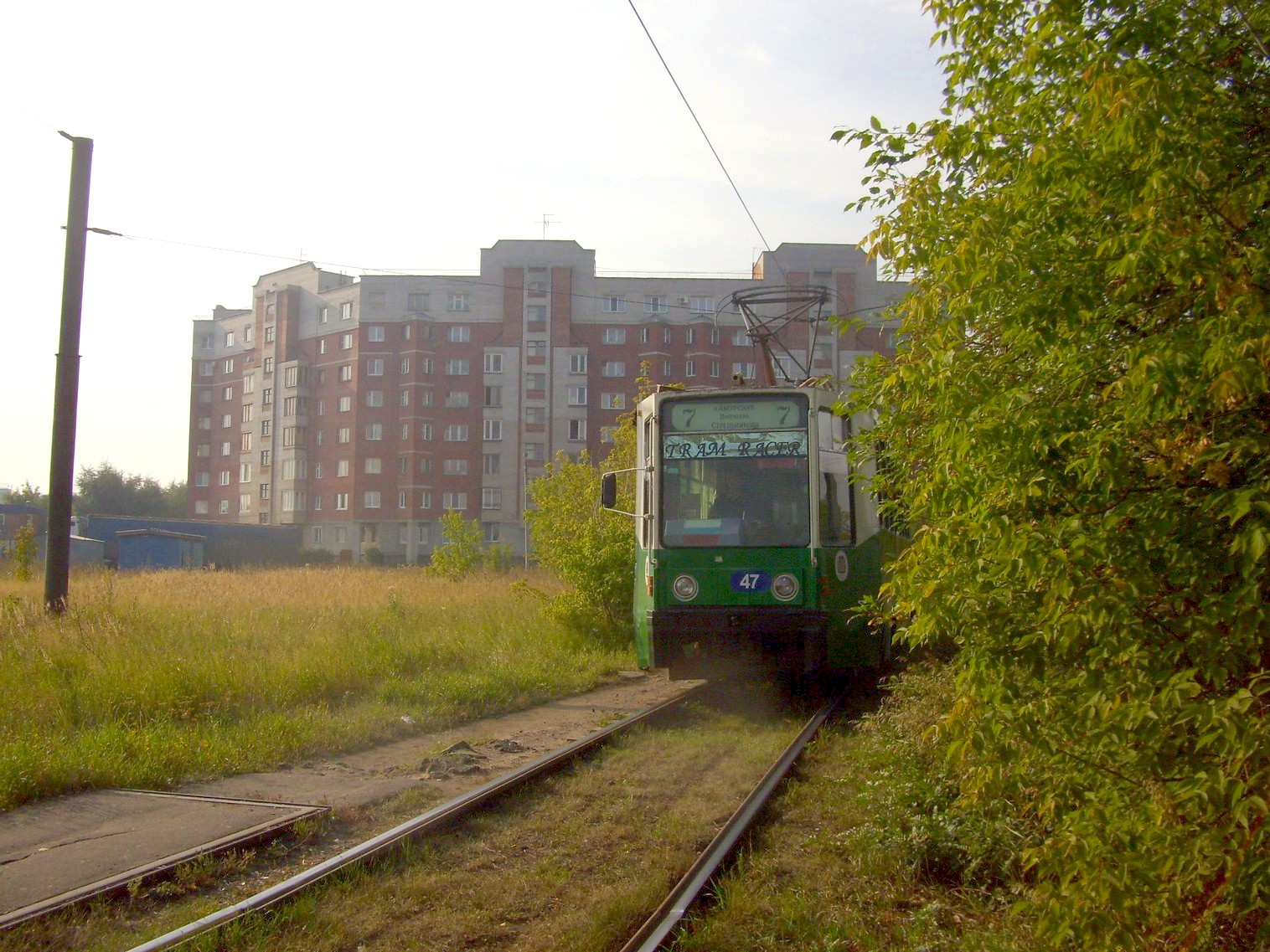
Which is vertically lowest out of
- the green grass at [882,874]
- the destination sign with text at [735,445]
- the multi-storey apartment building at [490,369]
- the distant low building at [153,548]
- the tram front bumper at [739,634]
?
the green grass at [882,874]

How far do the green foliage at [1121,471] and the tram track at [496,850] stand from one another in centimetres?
156

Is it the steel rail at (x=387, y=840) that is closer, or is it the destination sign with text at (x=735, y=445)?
the steel rail at (x=387, y=840)

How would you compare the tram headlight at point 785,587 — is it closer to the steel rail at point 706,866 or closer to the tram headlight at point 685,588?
the tram headlight at point 685,588

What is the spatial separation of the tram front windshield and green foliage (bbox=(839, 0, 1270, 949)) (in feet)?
22.6

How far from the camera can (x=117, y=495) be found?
90250mm

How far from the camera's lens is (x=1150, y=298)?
3.54 m

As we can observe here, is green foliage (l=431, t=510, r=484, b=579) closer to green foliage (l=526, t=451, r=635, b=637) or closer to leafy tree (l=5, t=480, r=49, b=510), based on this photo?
green foliage (l=526, t=451, r=635, b=637)

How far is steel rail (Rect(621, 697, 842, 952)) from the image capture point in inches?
179

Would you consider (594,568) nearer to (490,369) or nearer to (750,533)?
(750,533)

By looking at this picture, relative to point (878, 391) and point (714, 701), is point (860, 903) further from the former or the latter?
point (714, 701)

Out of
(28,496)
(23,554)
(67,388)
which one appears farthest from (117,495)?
(67,388)

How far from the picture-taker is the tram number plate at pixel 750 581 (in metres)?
10.9

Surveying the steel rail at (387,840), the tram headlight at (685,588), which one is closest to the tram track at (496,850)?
the steel rail at (387,840)

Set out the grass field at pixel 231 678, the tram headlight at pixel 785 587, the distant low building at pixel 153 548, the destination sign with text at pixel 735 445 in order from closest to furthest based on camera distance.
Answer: the grass field at pixel 231 678 < the tram headlight at pixel 785 587 < the destination sign with text at pixel 735 445 < the distant low building at pixel 153 548
